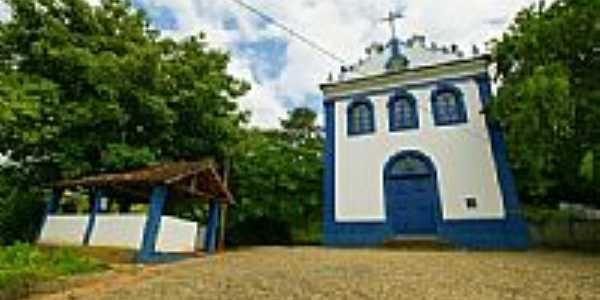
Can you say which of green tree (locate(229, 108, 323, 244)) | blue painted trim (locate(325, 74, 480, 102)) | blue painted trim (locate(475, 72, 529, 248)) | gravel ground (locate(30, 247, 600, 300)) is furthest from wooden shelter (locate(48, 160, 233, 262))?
blue painted trim (locate(475, 72, 529, 248))

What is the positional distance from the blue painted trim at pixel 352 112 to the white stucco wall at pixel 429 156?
17cm

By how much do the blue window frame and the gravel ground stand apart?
29.8 ft

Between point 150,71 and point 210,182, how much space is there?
16.2ft

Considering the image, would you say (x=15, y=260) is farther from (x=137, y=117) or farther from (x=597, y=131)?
(x=597, y=131)

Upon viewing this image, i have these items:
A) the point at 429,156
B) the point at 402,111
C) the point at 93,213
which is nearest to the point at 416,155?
the point at 429,156

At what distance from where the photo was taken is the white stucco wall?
19.3 metres

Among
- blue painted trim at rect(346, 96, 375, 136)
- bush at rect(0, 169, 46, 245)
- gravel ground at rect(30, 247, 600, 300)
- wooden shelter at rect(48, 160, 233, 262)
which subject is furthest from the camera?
blue painted trim at rect(346, 96, 375, 136)

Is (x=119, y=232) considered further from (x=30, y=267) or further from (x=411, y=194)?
(x=411, y=194)

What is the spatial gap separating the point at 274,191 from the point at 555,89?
11.5m

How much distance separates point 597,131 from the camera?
46.6 ft

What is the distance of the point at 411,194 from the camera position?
20578 millimetres

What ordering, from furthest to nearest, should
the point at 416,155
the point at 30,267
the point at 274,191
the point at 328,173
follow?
the point at 274,191
the point at 328,173
the point at 416,155
the point at 30,267

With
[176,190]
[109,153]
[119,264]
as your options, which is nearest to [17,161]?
[109,153]

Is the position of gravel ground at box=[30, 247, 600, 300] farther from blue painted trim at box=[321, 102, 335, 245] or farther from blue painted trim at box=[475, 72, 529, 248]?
blue painted trim at box=[321, 102, 335, 245]
